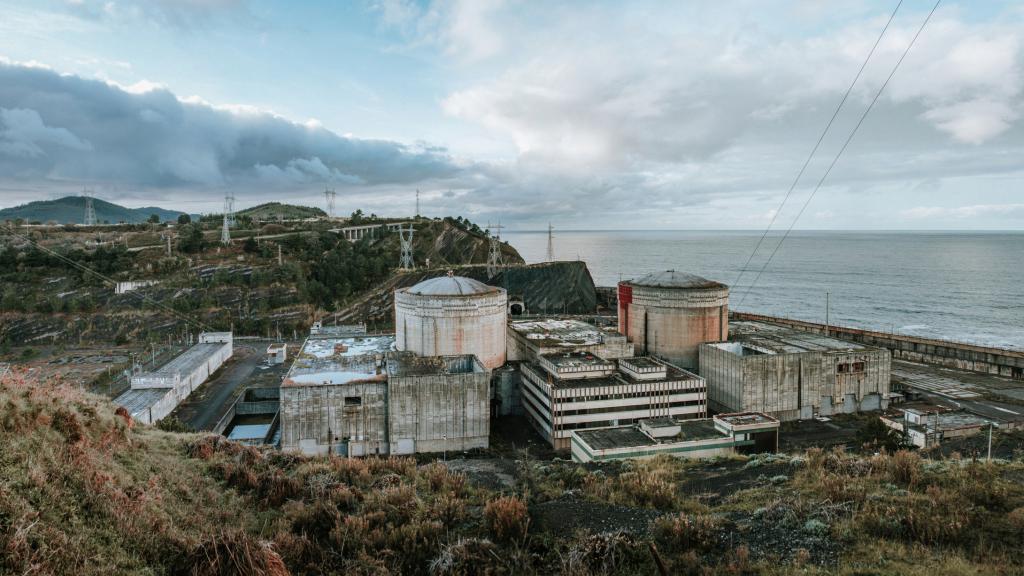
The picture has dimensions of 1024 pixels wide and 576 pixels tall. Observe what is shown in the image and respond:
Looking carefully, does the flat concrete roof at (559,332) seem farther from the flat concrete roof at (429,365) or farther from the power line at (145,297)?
the power line at (145,297)

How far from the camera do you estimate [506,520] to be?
10547mm

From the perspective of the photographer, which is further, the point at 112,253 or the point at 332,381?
the point at 112,253

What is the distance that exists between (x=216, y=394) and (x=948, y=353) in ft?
230

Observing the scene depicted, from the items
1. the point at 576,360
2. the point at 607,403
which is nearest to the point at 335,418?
the point at 576,360

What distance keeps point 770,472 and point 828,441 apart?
22827 mm

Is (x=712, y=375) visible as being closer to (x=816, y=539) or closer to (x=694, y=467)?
(x=694, y=467)

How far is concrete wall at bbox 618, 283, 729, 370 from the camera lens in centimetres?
4669

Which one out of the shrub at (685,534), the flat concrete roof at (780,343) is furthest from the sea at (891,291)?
the shrub at (685,534)

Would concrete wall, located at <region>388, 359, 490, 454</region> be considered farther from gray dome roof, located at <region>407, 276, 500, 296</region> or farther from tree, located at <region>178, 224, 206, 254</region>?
tree, located at <region>178, 224, 206, 254</region>

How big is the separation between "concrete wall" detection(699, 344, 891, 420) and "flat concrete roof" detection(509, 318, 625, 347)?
8975mm

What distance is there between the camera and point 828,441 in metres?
35.3

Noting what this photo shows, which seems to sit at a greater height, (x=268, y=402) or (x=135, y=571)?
(x=135, y=571)

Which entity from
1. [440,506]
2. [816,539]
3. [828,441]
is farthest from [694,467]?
[828,441]

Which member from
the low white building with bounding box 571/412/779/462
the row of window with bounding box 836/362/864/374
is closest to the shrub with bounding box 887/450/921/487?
the low white building with bounding box 571/412/779/462
